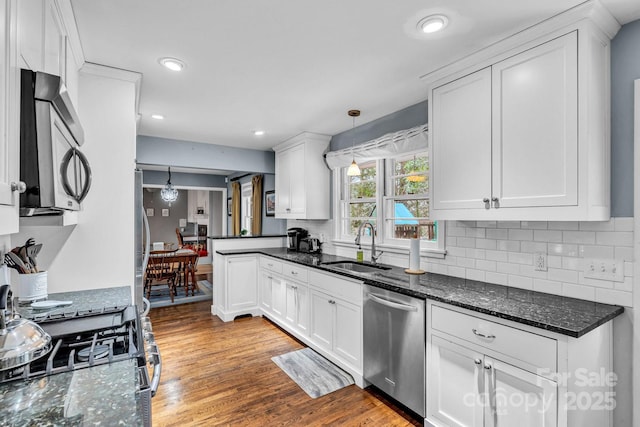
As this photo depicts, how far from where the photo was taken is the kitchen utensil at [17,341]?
87cm

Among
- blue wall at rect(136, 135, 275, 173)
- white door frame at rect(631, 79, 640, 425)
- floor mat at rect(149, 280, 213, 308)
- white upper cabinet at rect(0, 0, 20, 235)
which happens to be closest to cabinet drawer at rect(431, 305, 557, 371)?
white door frame at rect(631, 79, 640, 425)

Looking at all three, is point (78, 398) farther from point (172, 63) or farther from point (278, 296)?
point (278, 296)

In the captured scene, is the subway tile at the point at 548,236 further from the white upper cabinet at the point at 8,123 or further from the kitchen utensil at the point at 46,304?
the kitchen utensil at the point at 46,304

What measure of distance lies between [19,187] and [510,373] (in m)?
2.05

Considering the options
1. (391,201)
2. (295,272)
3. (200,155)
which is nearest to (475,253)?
(391,201)

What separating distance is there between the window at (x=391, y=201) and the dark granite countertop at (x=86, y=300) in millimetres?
2324

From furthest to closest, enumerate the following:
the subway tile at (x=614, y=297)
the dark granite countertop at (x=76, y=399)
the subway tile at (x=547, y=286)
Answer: the subway tile at (x=547, y=286) → the subway tile at (x=614, y=297) → the dark granite countertop at (x=76, y=399)

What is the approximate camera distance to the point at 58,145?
1.09 m

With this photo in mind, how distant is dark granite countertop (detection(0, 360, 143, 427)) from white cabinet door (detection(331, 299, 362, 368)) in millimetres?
1851

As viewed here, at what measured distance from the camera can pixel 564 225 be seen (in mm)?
1957

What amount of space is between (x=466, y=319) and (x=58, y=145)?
1983mm

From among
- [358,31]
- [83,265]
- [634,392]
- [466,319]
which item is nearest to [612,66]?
[358,31]

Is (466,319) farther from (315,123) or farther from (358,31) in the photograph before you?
(315,123)

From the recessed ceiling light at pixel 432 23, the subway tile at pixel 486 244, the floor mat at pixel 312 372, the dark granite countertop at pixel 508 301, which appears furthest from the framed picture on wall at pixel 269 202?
the recessed ceiling light at pixel 432 23
